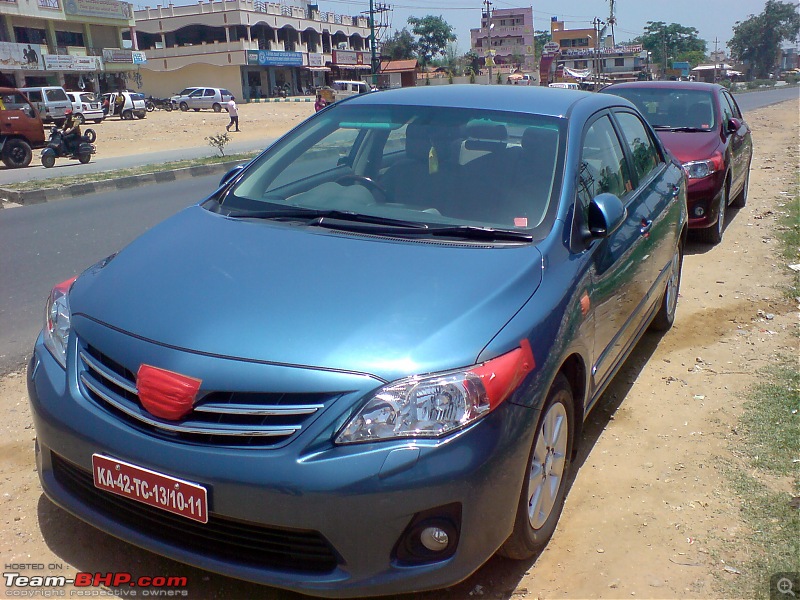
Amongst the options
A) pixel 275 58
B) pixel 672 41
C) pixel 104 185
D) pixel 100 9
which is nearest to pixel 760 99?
pixel 275 58

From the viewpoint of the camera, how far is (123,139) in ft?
89.8

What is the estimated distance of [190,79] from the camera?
6081cm

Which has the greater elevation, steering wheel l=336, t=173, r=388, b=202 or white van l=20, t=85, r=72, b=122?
steering wheel l=336, t=173, r=388, b=202

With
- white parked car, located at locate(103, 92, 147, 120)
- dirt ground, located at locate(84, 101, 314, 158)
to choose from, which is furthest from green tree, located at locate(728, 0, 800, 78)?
white parked car, located at locate(103, 92, 147, 120)

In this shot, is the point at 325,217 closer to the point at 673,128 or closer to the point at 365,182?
the point at 365,182

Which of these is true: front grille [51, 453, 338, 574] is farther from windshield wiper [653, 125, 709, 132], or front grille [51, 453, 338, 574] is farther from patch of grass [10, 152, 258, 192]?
patch of grass [10, 152, 258, 192]

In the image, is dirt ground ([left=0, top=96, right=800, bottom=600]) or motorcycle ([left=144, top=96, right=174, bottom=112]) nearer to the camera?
dirt ground ([left=0, top=96, right=800, bottom=600])

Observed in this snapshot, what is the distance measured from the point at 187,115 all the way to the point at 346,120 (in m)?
38.7

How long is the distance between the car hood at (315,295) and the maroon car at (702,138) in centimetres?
525

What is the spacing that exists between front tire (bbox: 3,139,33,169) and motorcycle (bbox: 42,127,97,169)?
17.6 inches

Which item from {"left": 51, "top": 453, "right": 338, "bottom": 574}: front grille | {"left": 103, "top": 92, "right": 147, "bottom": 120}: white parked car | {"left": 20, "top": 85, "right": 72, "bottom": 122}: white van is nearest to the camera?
{"left": 51, "top": 453, "right": 338, "bottom": 574}: front grille

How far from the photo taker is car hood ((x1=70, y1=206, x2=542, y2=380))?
223 centimetres

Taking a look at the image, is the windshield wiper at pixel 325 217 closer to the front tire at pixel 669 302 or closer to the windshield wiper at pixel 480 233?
the windshield wiper at pixel 480 233

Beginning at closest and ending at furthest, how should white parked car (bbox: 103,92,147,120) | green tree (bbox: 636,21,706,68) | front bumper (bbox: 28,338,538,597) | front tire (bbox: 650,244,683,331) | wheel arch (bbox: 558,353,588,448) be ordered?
front bumper (bbox: 28,338,538,597) < wheel arch (bbox: 558,353,588,448) < front tire (bbox: 650,244,683,331) < white parked car (bbox: 103,92,147,120) < green tree (bbox: 636,21,706,68)
